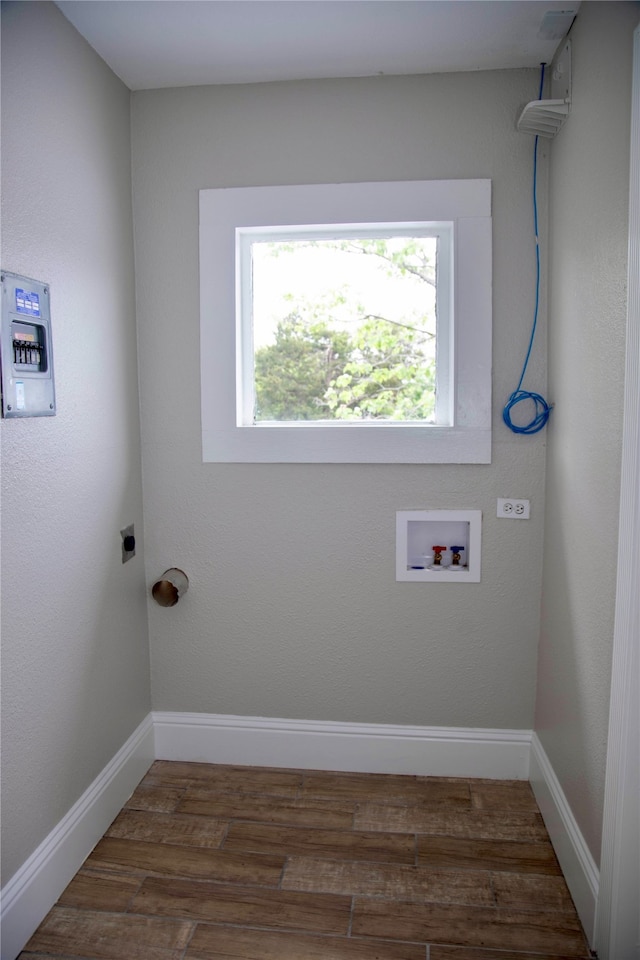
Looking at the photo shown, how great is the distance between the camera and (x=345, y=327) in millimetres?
2406

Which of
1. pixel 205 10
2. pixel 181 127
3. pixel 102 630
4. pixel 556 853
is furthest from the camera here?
pixel 181 127

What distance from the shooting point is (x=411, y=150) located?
2.25m

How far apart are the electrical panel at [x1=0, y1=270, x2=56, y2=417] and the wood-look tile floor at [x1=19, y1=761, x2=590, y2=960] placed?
1.30 meters

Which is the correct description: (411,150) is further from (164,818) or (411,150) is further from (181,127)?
(164,818)

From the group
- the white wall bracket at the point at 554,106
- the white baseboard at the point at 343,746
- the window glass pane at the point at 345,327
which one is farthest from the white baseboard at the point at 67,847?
the white wall bracket at the point at 554,106

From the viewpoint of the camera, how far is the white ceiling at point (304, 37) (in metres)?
1.84

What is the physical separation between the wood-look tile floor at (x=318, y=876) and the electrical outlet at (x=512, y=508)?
0.92m

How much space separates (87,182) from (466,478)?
150 centimetres

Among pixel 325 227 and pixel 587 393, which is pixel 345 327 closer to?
pixel 325 227

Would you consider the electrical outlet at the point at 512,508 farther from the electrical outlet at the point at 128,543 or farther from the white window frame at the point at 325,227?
the electrical outlet at the point at 128,543

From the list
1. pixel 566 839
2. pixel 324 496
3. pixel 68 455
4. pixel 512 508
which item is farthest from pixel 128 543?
pixel 566 839

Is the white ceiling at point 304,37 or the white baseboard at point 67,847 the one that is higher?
the white ceiling at point 304,37

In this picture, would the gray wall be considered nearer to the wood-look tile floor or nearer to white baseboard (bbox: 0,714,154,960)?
white baseboard (bbox: 0,714,154,960)

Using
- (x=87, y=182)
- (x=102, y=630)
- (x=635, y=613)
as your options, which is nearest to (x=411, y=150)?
(x=87, y=182)
